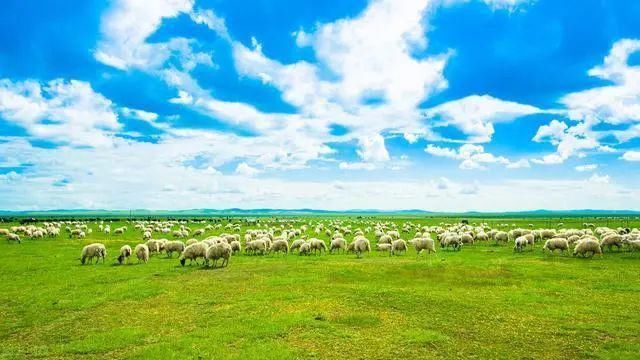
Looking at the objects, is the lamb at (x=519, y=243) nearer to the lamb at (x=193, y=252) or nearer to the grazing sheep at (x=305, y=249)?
the grazing sheep at (x=305, y=249)

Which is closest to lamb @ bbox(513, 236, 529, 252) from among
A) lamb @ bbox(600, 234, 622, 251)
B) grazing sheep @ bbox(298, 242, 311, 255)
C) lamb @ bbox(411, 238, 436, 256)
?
lamb @ bbox(600, 234, 622, 251)

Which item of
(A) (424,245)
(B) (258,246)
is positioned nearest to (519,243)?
(A) (424,245)

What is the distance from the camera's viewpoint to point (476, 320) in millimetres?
16703

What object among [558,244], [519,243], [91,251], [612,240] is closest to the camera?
[91,251]

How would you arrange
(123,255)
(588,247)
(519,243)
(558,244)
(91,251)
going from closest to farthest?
(91,251) → (123,255) → (588,247) → (558,244) → (519,243)

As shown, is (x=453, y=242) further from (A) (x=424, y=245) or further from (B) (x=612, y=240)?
(B) (x=612, y=240)

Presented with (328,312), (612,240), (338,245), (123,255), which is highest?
(612,240)

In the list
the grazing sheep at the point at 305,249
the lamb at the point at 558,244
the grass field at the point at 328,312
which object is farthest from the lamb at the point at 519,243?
the grazing sheep at the point at 305,249

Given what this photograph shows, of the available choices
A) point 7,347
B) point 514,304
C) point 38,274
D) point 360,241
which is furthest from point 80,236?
point 514,304

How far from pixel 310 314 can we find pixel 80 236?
62.3m

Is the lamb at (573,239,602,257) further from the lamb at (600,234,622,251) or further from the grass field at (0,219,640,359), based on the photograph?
the grass field at (0,219,640,359)

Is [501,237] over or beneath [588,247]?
beneath

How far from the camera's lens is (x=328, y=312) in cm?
1805

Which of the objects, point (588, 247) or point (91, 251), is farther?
point (588, 247)
